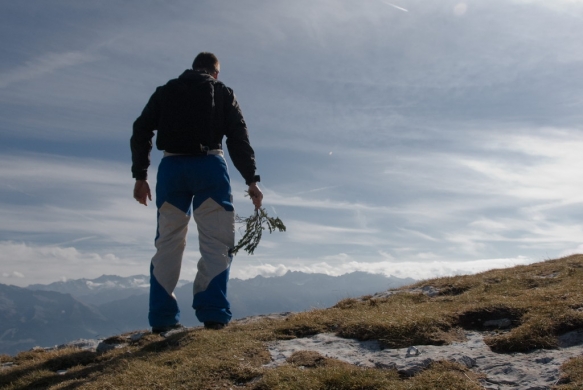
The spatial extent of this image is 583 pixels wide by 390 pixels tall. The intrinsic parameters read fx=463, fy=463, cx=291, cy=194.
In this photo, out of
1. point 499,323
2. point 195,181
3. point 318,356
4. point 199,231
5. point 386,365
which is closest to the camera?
point 386,365

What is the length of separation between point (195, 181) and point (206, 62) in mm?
2391

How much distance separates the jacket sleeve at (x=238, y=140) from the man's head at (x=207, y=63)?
1.94ft

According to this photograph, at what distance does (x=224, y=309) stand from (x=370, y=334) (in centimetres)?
262

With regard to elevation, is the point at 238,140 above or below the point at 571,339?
above

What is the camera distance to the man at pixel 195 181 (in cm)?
793

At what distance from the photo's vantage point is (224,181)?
8.05m

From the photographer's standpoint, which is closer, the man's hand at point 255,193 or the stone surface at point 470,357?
the stone surface at point 470,357

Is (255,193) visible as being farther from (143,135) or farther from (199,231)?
(143,135)

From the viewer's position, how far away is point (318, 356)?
600 cm

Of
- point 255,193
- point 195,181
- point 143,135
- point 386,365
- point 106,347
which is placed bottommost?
point 106,347

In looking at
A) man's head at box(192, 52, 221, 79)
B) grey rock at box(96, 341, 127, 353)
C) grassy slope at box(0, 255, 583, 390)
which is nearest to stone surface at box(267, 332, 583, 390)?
grassy slope at box(0, 255, 583, 390)

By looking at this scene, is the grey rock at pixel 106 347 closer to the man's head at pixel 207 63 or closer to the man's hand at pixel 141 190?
the man's hand at pixel 141 190

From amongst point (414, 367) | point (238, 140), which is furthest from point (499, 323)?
point (238, 140)

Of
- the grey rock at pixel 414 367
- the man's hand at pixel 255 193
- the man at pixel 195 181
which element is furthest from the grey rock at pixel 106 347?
the grey rock at pixel 414 367
